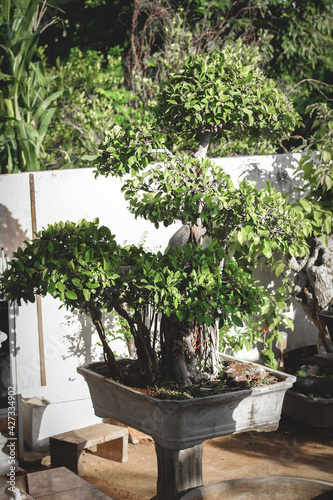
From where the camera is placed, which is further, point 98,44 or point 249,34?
point 98,44

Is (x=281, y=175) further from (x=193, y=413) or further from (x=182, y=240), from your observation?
(x=193, y=413)

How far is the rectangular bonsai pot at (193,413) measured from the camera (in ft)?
7.07

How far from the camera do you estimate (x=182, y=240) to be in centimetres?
252

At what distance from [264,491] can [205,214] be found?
3.67ft

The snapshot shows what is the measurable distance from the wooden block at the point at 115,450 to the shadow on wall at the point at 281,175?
2.12 metres

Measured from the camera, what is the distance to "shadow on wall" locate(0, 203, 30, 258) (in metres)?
3.46

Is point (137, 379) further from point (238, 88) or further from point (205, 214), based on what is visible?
point (238, 88)

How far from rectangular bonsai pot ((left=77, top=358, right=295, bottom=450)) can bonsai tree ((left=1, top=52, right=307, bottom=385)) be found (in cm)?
19

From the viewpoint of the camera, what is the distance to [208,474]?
10.5ft

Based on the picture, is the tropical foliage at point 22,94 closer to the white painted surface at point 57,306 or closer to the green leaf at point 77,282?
the white painted surface at point 57,306

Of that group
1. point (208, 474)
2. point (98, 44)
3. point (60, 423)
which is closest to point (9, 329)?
point (60, 423)

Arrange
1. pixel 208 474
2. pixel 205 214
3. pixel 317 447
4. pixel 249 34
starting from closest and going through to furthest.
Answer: pixel 205 214 < pixel 208 474 < pixel 317 447 < pixel 249 34

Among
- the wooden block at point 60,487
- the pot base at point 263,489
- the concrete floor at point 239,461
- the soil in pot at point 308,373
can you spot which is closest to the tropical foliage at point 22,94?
the concrete floor at point 239,461

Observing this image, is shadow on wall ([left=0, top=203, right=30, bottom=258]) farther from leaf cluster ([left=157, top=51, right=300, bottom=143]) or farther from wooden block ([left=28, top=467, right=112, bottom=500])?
wooden block ([left=28, top=467, right=112, bottom=500])
